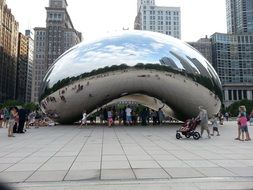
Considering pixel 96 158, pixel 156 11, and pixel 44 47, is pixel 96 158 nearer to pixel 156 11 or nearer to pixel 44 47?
pixel 44 47

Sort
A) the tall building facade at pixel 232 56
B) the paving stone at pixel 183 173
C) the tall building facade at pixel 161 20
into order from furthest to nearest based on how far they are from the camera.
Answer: the tall building facade at pixel 161 20, the tall building facade at pixel 232 56, the paving stone at pixel 183 173

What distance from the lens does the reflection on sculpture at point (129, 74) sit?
810 inches

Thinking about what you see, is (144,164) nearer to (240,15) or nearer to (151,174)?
(151,174)

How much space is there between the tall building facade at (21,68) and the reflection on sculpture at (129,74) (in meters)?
132

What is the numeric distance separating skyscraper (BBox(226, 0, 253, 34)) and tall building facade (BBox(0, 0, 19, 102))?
325 ft

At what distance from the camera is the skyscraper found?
163 m

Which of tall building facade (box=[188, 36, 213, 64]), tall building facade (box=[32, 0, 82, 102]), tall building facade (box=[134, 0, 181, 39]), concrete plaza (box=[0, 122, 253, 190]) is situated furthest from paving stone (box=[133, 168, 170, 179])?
tall building facade (box=[134, 0, 181, 39])

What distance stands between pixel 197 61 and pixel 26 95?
14947 cm

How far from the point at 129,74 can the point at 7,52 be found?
394ft

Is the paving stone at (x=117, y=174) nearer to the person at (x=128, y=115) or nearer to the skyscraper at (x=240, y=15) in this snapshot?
A: the person at (x=128, y=115)

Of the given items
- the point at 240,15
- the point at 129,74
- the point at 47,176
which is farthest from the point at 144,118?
the point at 240,15

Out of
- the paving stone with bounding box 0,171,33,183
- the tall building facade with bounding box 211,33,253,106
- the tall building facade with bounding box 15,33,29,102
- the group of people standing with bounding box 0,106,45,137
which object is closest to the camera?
the paving stone with bounding box 0,171,33,183

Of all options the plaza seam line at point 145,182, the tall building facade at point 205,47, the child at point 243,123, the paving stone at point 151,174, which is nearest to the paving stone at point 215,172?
the plaza seam line at point 145,182

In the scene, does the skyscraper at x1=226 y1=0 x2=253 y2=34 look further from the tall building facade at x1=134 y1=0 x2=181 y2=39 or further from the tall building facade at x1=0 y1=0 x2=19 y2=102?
the tall building facade at x1=0 y1=0 x2=19 y2=102
